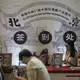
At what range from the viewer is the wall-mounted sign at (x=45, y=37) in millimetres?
5531

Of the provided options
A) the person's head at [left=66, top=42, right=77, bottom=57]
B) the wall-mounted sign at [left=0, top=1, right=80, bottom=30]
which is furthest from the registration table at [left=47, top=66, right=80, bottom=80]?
the wall-mounted sign at [left=0, top=1, right=80, bottom=30]

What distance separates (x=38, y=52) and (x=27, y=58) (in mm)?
2404

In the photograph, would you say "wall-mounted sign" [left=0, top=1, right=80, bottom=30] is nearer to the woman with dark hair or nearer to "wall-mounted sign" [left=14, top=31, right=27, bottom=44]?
"wall-mounted sign" [left=14, top=31, right=27, bottom=44]

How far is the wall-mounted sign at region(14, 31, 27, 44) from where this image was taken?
18.1 feet

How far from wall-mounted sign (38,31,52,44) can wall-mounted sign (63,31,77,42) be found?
1.10 feet

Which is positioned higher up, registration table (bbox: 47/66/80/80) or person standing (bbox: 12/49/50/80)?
person standing (bbox: 12/49/50/80)

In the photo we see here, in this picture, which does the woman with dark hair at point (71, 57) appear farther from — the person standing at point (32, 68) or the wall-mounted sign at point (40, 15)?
the person standing at point (32, 68)

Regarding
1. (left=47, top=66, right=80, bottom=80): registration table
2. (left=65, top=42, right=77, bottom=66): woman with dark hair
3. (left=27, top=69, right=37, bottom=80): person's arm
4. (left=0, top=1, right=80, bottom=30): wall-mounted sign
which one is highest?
(left=0, top=1, right=80, bottom=30): wall-mounted sign

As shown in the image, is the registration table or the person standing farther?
the registration table

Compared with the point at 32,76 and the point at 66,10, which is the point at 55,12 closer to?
the point at 66,10

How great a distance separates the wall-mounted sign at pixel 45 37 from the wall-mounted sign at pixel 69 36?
1.10 feet

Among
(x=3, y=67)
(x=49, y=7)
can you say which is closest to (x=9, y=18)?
(x=49, y=7)

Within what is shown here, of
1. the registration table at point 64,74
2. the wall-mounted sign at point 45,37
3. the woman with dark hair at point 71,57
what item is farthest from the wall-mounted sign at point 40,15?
the registration table at point 64,74

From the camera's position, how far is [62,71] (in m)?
3.96
